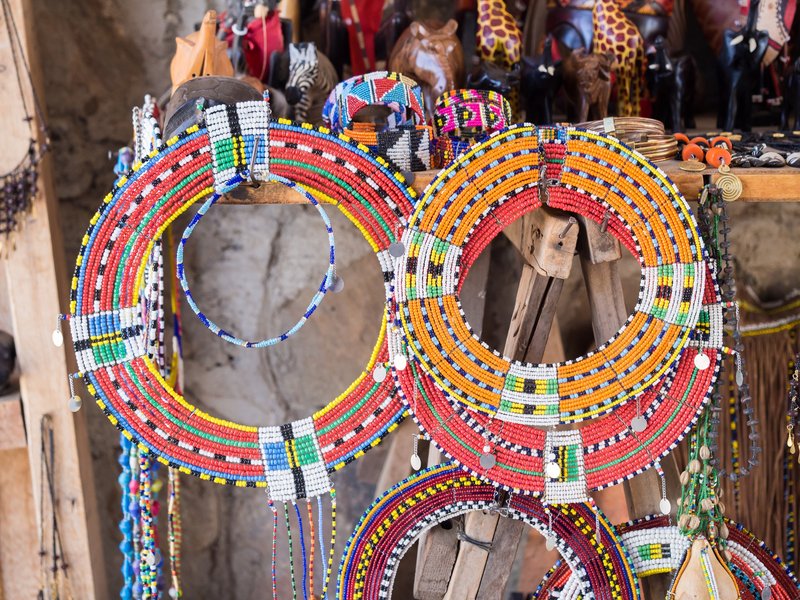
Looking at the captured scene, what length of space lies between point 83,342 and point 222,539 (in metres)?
0.95

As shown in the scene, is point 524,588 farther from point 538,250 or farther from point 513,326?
point 538,250

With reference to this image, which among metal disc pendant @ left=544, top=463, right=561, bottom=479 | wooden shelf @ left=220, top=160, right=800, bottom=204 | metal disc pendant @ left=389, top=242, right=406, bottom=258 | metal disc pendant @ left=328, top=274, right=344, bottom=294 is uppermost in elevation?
wooden shelf @ left=220, top=160, right=800, bottom=204

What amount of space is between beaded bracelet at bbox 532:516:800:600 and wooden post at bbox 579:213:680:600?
0.11 ft

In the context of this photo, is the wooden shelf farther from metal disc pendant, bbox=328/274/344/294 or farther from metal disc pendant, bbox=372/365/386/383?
metal disc pendant, bbox=372/365/386/383

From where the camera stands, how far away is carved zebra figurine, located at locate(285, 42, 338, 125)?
1.39m

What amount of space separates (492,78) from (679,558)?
0.84m

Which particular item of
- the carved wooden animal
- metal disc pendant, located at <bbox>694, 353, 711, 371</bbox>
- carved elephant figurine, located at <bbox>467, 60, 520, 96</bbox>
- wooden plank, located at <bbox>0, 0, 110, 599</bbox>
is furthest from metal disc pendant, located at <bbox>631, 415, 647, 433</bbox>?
wooden plank, located at <bbox>0, 0, 110, 599</bbox>

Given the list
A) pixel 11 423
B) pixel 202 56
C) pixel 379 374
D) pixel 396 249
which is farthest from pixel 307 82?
pixel 11 423

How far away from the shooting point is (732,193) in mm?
1165

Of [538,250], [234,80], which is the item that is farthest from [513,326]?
[234,80]

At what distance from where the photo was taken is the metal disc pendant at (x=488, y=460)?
4.11 feet

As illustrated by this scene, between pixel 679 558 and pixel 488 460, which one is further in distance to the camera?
pixel 679 558

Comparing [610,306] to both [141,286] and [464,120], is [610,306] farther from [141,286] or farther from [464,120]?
[141,286]

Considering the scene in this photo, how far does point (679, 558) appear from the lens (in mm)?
1354
